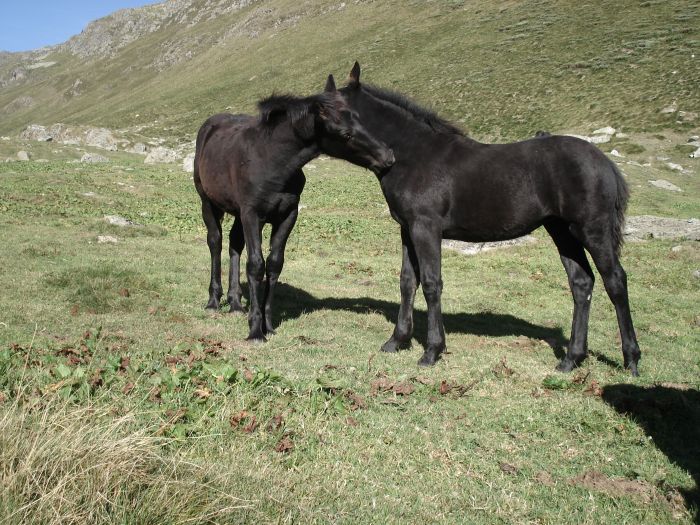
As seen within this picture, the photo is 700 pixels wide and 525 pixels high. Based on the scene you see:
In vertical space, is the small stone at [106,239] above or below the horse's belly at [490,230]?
below

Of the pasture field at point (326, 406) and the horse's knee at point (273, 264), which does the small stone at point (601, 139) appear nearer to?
the pasture field at point (326, 406)

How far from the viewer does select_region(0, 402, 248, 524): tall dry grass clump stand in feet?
11.1

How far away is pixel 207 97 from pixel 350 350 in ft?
246

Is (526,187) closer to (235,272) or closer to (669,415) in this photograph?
(669,415)

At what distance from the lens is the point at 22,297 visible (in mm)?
9953

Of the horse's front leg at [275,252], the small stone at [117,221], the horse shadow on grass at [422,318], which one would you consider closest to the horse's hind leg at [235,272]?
the horse shadow on grass at [422,318]

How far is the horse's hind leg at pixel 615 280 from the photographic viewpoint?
771 cm

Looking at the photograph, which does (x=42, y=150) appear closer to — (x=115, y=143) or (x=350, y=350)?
(x=115, y=143)

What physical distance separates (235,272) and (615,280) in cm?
632

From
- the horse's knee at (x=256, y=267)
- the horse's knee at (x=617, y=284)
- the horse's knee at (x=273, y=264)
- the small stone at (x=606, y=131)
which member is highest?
the horse's knee at (x=256, y=267)

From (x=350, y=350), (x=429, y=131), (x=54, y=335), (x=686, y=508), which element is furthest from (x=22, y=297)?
(x=686, y=508)

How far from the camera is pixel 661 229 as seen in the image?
1795cm

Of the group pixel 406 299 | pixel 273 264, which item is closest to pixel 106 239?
pixel 273 264

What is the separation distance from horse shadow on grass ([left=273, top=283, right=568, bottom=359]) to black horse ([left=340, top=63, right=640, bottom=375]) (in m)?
1.30
